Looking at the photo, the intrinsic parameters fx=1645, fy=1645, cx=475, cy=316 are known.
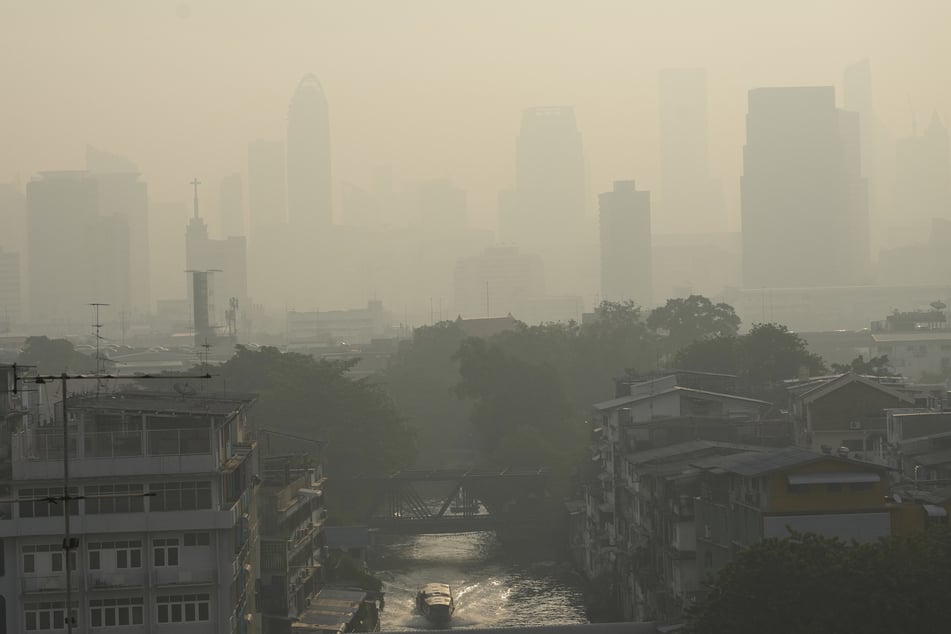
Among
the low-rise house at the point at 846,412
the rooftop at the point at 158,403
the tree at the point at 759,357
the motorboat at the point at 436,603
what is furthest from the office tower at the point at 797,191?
the rooftop at the point at 158,403

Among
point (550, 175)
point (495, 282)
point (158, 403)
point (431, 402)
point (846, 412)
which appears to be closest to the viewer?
point (158, 403)

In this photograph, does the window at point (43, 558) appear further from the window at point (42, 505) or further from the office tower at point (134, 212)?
the office tower at point (134, 212)

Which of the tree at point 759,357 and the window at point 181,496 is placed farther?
the tree at point 759,357

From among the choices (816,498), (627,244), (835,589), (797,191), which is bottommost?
(835,589)

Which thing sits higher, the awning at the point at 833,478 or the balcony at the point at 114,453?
the balcony at the point at 114,453

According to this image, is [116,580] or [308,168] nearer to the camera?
[116,580]

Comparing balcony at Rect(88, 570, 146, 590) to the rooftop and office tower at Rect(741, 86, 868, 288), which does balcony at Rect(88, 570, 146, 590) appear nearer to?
the rooftop

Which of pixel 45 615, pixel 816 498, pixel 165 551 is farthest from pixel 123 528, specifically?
pixel 816 498

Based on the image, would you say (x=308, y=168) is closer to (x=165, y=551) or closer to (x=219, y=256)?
(x=219, y=256)
